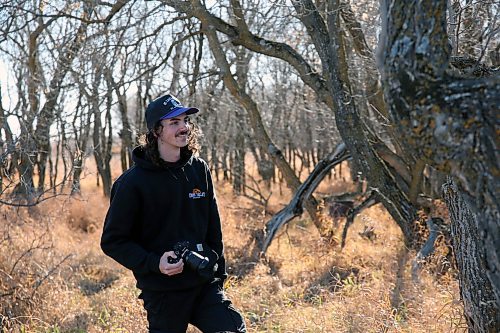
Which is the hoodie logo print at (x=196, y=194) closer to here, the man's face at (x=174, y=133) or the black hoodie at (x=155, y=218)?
the black hoodie at (x=155, y=218)

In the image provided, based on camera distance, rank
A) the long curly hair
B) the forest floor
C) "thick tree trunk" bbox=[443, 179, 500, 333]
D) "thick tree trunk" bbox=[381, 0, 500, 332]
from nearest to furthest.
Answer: "thick tree trunk" bbox=[381, 0, 500, 332] → "thick tree trunk" bbox=[443, 179, 500, 333] → the long curly hair → the forest floor

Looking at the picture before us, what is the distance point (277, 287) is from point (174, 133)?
412 centimetres

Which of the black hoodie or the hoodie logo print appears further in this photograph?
the hoodie logo print

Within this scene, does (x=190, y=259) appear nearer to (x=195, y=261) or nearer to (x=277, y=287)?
(x=195, y=261)

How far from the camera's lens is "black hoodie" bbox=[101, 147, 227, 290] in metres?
3.37

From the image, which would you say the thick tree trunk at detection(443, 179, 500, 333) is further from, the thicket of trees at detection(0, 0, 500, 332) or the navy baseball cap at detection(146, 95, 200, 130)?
the navy baseball cap at detection(146, 95, 200, 130)

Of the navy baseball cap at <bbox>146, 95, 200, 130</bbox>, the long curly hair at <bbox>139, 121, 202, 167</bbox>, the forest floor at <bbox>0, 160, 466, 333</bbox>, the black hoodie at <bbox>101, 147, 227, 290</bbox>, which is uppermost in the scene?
the navy baseball cap at <bbox>146, 95, 200, 130</bbox>

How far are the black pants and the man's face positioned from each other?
31.2 inches

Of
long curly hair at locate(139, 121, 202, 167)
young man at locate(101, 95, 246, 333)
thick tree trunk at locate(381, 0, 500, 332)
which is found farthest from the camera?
long curly hair at locate(139, 121, 202, 167)

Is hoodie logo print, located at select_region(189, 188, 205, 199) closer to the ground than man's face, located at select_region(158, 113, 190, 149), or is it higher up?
closer to the ground

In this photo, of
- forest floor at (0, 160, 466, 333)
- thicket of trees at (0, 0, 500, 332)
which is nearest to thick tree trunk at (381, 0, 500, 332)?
thicket of trees at (0, 0, 500, 332)

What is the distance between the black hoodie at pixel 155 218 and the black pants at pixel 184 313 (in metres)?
0.06

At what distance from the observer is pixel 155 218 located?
3.44 metres

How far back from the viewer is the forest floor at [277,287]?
518 cm
